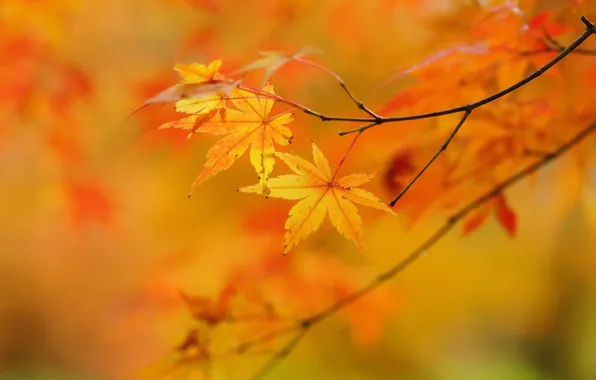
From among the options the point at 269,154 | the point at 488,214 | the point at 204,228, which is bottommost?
the point at 488,214

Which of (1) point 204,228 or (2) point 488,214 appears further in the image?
(1) point 204,228

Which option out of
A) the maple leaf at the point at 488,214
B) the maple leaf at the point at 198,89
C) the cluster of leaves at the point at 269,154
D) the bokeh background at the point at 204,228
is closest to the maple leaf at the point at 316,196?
the cluster of leaves at the point at 269,154

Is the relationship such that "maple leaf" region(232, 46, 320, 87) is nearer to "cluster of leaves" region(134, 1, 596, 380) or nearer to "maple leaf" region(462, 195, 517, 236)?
"cluster of leaves" region(134, 1, 596, 380)

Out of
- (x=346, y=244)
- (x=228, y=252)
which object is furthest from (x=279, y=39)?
(x=346, y=244)

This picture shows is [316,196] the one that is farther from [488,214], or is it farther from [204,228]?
[204,228]

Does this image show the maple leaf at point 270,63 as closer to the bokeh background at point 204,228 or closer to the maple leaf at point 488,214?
the maple leaf at point 488,214

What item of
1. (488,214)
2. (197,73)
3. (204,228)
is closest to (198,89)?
(197,73)
